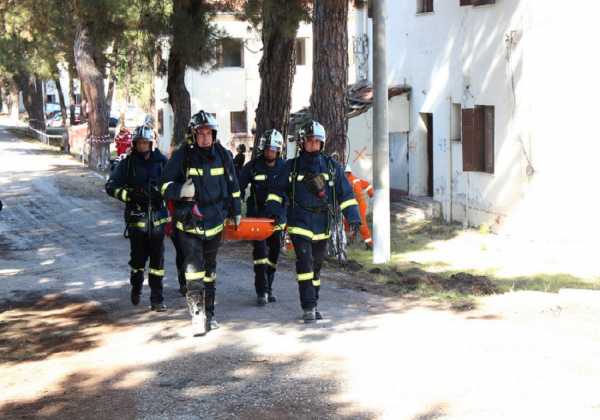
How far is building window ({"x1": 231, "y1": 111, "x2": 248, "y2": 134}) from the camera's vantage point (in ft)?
143

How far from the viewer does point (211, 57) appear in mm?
22938

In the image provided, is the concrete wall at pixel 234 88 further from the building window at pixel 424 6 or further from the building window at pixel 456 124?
the building window at pixel 456 124

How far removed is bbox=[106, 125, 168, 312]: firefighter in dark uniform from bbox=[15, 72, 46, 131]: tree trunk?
141 feet

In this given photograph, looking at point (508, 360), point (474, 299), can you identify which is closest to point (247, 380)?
point (508, 360)

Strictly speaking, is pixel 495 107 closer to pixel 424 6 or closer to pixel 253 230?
pixel 424 6

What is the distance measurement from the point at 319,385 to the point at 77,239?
10.7m

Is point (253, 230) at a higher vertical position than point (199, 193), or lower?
lower

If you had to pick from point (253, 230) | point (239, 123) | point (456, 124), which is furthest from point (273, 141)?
point (239, 123)

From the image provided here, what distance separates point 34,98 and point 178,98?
3419 cm

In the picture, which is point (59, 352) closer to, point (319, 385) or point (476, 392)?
point (319, 385)

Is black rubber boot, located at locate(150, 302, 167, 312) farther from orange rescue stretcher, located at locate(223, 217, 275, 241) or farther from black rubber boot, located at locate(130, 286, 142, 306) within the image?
orange rescue stretcher, located at locate(223, 217, 275, 241)

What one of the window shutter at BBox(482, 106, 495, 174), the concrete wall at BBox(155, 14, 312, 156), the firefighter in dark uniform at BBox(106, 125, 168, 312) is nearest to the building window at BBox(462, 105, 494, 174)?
the window shutter at BBox(482, 106, 495, 174)

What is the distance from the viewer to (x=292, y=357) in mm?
8289

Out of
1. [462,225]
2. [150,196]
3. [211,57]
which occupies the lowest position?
[462,225]
